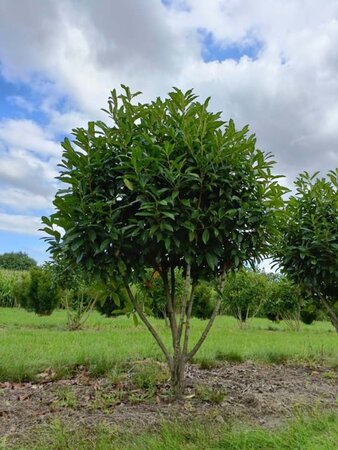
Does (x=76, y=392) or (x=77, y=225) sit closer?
(x=77, y=225)

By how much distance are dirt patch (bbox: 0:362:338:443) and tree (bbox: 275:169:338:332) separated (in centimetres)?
124

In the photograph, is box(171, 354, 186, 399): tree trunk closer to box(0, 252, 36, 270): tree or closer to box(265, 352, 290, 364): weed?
box(265, 352, 290, 364): weed

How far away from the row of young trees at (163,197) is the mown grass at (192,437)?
1.02 meters

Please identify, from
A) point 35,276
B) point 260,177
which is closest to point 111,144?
point 260,177

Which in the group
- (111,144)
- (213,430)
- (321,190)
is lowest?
(213,430)

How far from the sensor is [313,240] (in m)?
5.19

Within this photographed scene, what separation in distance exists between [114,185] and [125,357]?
2746mm

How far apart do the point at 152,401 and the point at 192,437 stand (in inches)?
39.2

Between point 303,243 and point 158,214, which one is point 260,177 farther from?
point 303,243

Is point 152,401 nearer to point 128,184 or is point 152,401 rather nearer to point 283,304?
point 128,184

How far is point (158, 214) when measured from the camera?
3344 mm

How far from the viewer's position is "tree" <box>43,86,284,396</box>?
11.3ft

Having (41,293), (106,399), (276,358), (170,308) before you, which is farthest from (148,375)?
(41,293)

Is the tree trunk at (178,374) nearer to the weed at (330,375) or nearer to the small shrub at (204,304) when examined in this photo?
the weed at (330,375)
